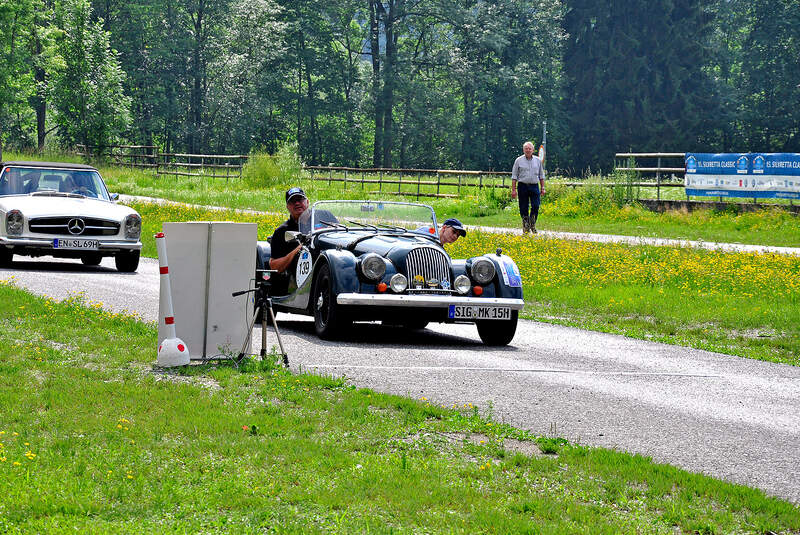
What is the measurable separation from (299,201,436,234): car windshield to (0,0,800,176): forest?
59309 mm

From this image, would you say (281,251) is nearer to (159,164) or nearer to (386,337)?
(386,337)

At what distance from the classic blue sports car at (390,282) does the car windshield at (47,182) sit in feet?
24.5

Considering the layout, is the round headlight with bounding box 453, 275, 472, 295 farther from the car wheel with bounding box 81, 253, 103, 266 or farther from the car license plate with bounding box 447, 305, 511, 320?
the car wheel with bounding box 81, 253, 103, 266

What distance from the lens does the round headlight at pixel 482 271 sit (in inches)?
452

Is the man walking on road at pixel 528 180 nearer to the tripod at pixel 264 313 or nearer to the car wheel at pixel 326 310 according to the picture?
the car wheel at pixel 326 310

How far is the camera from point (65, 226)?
1755cm

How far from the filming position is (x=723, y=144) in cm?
7638

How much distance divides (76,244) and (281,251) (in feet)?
20.2

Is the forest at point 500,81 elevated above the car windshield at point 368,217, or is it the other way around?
the forest at point 500,81

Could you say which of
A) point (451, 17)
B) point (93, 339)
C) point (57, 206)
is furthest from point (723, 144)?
point (93, 339)

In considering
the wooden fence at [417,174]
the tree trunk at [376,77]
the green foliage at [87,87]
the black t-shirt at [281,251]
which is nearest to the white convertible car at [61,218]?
the black t-shirt at [281,251]

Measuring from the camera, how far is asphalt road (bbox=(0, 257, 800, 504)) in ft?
22.0

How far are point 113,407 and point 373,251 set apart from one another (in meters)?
4.75

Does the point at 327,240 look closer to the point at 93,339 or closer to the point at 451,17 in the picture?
the point at 93,339
